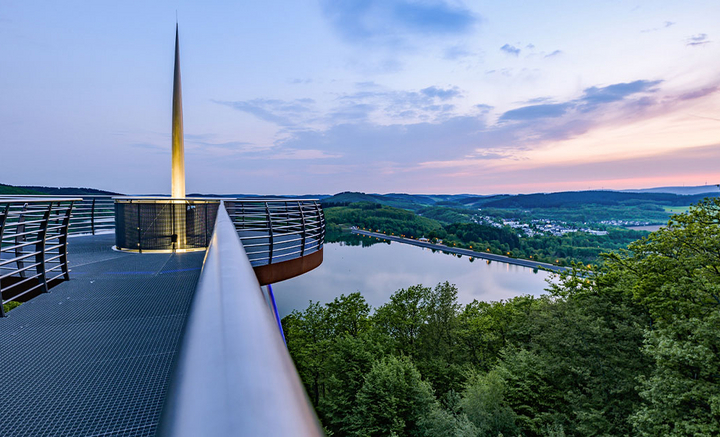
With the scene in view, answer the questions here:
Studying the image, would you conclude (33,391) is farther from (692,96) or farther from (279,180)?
(279,180)

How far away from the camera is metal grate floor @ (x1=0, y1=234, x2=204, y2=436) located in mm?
1845

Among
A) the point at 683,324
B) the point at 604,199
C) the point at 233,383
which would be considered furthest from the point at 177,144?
the point at 604,199

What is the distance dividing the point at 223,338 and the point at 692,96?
42822 mm

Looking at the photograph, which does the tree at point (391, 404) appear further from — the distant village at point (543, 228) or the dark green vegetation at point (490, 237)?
the distant village at point (543, 228)

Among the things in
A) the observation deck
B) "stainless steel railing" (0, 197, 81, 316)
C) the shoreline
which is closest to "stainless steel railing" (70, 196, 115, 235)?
the observation deck

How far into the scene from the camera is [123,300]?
4.08 m

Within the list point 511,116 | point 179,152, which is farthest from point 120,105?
point 511,116

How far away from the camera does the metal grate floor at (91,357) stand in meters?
1.84

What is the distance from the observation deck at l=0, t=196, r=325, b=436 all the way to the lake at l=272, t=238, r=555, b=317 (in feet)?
117

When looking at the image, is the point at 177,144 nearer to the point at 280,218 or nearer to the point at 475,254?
the point at 280,218

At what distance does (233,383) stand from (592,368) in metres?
15.8

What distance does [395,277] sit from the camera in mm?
60250

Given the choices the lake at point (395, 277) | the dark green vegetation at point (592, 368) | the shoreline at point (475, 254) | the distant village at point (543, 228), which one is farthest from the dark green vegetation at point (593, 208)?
the dark green vegetation at point (592, 368)

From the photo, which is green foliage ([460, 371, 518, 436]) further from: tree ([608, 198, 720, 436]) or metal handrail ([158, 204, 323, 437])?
metal handrail ([158, 204, 323, 437])
